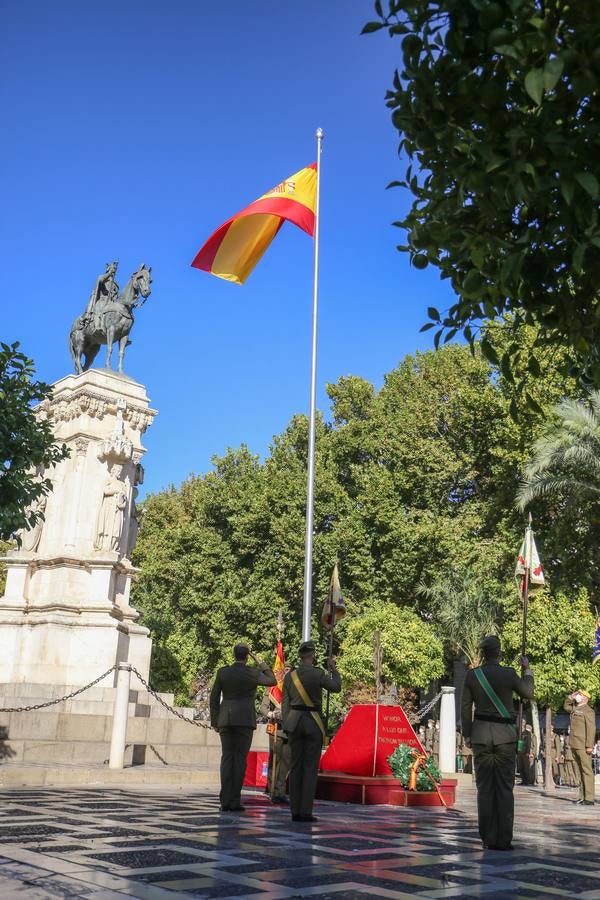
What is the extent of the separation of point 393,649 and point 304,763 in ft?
73.3

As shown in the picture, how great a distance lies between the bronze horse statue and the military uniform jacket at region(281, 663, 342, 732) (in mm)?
13764

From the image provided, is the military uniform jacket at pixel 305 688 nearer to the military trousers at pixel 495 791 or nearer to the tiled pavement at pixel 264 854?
the tiled pavement at pixel 264 854

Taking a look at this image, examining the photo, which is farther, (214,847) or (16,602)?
(16,602)

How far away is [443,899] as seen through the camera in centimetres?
526

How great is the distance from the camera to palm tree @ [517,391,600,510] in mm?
24562

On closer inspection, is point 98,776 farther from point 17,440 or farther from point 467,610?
point 467,610

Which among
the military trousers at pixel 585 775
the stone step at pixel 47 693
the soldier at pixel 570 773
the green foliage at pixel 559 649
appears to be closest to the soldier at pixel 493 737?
the military trousers at pixel 585 775

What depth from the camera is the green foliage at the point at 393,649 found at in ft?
103

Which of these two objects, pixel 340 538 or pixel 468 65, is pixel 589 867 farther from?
pixel 340 538

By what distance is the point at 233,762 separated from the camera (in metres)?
10.5

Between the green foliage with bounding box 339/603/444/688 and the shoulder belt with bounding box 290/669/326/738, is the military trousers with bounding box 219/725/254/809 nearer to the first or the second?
the shoulder belt with bounding box 290/669/326/738

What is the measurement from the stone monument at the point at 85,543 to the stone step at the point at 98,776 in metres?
4.74

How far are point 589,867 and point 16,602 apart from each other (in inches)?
625

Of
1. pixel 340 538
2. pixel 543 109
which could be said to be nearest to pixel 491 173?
pixel 543 109
